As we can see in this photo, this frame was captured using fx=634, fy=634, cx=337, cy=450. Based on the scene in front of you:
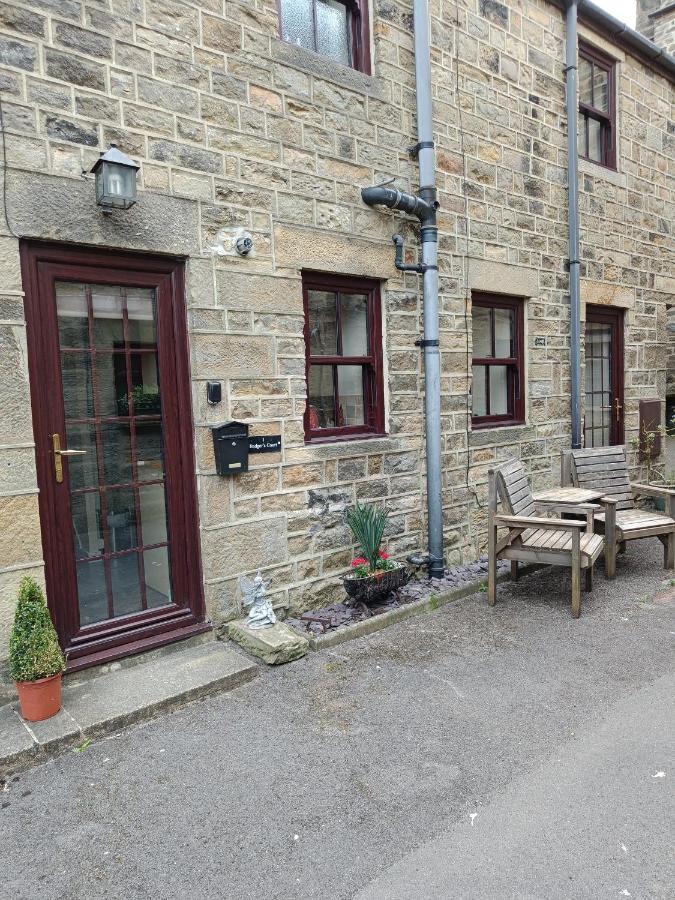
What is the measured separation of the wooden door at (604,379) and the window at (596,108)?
183 cm

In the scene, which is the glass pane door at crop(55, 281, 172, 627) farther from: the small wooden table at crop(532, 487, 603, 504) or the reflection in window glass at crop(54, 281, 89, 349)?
the small wooden table at crop(532, 487, 603, 504)

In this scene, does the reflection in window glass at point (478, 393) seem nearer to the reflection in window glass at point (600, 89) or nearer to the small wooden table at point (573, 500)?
the small wooden table at point (573, 500)

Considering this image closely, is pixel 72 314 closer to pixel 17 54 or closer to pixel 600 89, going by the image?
pixel 17 54

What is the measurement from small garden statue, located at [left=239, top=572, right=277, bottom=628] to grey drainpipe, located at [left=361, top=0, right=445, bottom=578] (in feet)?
5.61

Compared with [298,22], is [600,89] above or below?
above

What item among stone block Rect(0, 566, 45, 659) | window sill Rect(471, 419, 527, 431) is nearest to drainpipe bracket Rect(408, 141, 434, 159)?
window sill Rect(471, 419, 527, 431)

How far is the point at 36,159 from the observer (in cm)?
336

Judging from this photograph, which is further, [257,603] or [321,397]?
[321,397]

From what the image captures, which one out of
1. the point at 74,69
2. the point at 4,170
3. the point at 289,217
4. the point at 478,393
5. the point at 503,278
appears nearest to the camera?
the point at 4,170

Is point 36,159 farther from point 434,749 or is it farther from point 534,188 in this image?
point 534,188

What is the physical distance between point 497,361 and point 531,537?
2.00 meters

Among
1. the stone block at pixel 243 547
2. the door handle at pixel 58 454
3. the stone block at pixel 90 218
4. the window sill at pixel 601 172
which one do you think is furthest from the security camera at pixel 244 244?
the window sill at pixel 601 172

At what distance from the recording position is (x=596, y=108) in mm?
7371

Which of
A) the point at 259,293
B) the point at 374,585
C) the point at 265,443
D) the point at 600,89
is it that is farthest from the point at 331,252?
the point at 600,89
